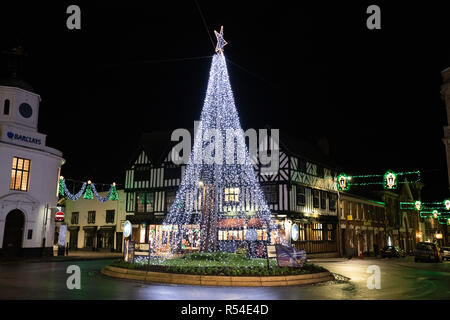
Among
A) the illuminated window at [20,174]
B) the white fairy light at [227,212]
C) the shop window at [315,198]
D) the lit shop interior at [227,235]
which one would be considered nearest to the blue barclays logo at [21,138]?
the illuminated window at [20,174]

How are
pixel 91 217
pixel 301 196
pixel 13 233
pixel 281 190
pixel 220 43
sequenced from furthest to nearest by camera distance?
pixel 91 217
pixel 301 196
pixel 281 190
pixel 13 233
pixel 220 43

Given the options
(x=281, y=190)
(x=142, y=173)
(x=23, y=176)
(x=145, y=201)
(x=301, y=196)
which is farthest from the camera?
(x=142, y=173)

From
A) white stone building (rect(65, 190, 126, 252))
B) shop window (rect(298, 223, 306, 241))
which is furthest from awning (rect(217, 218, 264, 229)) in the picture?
white stone building (rect(65, 190, 126, 252))

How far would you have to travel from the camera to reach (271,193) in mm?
31234

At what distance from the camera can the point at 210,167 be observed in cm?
2448

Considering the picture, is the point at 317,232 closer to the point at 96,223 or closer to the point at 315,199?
the point at 315,199

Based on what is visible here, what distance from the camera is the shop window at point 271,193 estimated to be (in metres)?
30.9

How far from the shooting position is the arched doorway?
23.4 m

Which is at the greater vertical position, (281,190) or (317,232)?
(281,190)

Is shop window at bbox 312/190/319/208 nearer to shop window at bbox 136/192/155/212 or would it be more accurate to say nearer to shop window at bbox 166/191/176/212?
shop window at bbox 166/191/176/212

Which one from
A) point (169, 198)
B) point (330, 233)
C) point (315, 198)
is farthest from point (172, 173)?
point (330, 233)

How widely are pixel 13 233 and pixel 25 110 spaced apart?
7804mm
